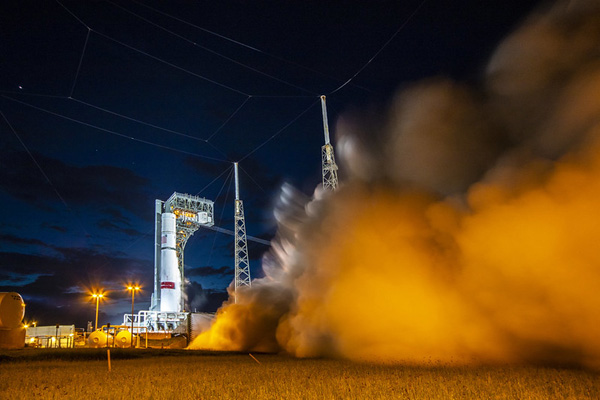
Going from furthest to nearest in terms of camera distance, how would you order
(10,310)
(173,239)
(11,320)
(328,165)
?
(173,239)
(328,165)
(11,320)
(10,310)

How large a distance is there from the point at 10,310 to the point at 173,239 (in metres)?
45.8

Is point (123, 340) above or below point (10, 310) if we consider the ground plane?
below

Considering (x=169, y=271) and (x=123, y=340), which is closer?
(x=123, y=340)

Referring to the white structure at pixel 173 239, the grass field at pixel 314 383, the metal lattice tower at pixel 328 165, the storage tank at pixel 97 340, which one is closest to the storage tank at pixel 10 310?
the grass field at pixel 314 383

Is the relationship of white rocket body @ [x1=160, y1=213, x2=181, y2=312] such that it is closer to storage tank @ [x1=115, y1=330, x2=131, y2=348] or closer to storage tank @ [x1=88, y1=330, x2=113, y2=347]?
storage tank @ [x1=115, y1=330, x2=131, y2=348]

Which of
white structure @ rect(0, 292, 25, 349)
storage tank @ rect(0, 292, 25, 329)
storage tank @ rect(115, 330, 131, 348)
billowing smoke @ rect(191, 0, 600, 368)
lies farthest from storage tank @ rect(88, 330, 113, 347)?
billowing smoke @ rect(191, 0, 600, 368)

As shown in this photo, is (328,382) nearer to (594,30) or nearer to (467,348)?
(467,348)

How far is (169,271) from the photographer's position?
270 ft

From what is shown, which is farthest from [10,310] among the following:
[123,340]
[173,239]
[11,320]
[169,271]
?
[173,239]

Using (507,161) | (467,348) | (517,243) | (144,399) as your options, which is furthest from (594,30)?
(144,399)

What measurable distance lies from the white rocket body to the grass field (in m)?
57.4

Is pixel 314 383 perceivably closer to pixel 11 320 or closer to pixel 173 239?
pixel 11 320

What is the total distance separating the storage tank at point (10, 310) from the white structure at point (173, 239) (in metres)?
41.6

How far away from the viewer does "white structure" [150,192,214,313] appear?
8244 cm
